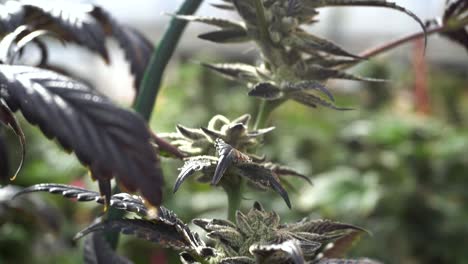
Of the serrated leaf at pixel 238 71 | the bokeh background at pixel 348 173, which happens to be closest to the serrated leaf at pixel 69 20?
the serrated leaf at pixel 238 71

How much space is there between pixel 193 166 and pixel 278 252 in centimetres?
9

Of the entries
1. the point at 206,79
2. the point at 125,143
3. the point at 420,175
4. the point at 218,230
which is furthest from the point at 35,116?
the point at 206,79

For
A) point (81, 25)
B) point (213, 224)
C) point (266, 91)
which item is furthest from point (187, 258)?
point (81, 25)

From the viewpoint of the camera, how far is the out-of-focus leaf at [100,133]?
39 centimetres

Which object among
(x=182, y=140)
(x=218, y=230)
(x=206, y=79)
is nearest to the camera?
(x=218, y=230)

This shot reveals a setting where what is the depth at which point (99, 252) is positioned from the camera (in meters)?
0.65

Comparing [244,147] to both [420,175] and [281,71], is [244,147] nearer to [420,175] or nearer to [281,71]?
[281,71]

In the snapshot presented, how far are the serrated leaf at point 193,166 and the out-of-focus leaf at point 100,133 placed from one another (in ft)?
0.42

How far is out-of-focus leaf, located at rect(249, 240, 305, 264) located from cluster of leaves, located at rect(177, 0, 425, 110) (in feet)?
0.47

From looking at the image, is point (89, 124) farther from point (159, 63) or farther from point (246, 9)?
point (159, 63)

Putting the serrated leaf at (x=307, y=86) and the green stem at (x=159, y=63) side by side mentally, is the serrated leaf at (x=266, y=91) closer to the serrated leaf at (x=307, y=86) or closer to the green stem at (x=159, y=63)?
the serrated leaf at (x=307, y=86)

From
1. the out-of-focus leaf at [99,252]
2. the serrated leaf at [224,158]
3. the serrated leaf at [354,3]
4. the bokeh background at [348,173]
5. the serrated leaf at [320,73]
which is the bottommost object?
the bokeh background at [348,173]

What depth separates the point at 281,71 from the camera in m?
0.65

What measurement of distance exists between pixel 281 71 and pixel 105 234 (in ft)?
0.82
